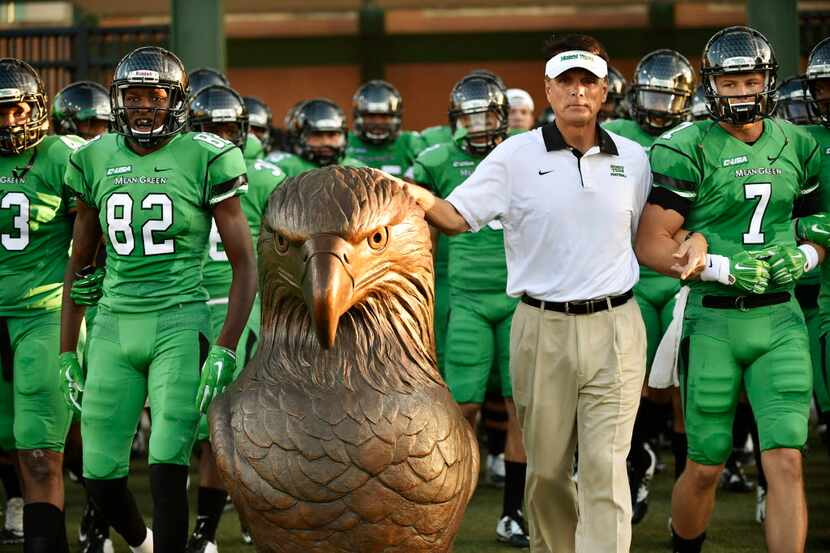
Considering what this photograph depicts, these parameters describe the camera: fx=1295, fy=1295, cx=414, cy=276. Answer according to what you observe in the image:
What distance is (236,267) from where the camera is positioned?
13.8ft

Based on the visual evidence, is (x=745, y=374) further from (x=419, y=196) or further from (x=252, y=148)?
(x=252, y=148)

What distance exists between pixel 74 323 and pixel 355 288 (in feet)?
6.09

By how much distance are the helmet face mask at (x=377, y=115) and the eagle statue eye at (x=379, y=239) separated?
4.96 meters

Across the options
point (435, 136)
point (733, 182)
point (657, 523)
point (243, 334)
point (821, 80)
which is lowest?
point (657, 523)

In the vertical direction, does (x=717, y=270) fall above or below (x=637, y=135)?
below

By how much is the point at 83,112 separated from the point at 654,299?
296 cm

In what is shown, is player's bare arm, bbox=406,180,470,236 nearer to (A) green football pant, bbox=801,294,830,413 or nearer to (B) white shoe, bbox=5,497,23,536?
(A) green football pant, bbox=801,294,830,413

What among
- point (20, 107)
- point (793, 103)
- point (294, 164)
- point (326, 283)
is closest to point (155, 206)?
point (20, 107)

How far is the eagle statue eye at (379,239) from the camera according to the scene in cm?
296

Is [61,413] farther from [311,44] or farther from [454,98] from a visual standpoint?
[311,44]

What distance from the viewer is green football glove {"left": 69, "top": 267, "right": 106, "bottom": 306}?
14.3 feet

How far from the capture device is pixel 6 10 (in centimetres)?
1508

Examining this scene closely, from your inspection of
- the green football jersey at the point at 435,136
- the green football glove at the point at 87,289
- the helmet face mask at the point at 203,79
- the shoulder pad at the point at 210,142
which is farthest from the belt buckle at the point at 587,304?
the green football jersey at the point at 435,136

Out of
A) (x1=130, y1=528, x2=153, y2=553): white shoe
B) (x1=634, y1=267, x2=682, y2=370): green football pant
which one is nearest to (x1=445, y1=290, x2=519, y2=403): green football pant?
(x1=634, y1=267, x2=682, y2=370): green football pant
